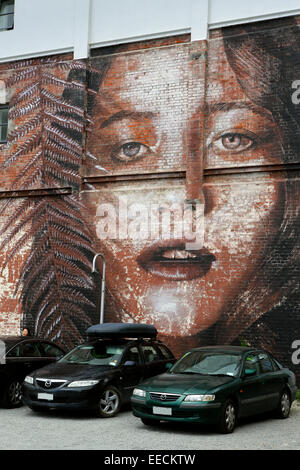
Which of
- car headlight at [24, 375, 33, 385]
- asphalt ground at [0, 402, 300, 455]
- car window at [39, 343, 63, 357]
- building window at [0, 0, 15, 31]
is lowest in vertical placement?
asphalt ground at [0, 402, 300, 455]

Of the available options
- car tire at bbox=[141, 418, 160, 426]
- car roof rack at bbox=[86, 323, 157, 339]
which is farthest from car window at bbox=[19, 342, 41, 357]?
car tire at bbox=[141, 418, 160, 426]

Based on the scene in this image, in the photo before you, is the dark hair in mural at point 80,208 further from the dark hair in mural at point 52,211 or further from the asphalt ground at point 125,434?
the asphalt ground at point 125,434

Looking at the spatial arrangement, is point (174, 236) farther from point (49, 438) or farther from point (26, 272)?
point (49, 438)

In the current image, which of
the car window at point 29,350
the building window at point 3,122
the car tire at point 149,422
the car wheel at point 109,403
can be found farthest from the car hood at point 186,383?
the building window at point 3,122

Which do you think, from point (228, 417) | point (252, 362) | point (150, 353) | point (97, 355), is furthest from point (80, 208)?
point (228, 417)

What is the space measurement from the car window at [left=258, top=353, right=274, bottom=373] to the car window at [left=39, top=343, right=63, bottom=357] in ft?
16.0

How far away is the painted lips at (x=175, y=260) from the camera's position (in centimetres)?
1617

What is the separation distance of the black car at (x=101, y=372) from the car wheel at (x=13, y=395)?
66cm

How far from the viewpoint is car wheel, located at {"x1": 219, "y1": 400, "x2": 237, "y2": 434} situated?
9.80 metres

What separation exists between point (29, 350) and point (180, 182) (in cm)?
630

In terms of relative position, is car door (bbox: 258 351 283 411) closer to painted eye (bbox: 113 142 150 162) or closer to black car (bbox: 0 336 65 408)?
black car (bbox: 0 336 65 408)

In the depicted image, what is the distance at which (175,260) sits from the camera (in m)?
16.5

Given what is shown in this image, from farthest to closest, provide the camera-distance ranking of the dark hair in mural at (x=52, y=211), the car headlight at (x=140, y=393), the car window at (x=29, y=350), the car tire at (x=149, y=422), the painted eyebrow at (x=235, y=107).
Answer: the dark hair in mural at (x=52, y=211)
the painted eyebrow at (x=235, y=107)
the car window at (x=29, y=350)
the car tire at (x=149, y=422)
the car headlight at (x=140, y=393)

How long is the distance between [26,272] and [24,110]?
5.10 m
